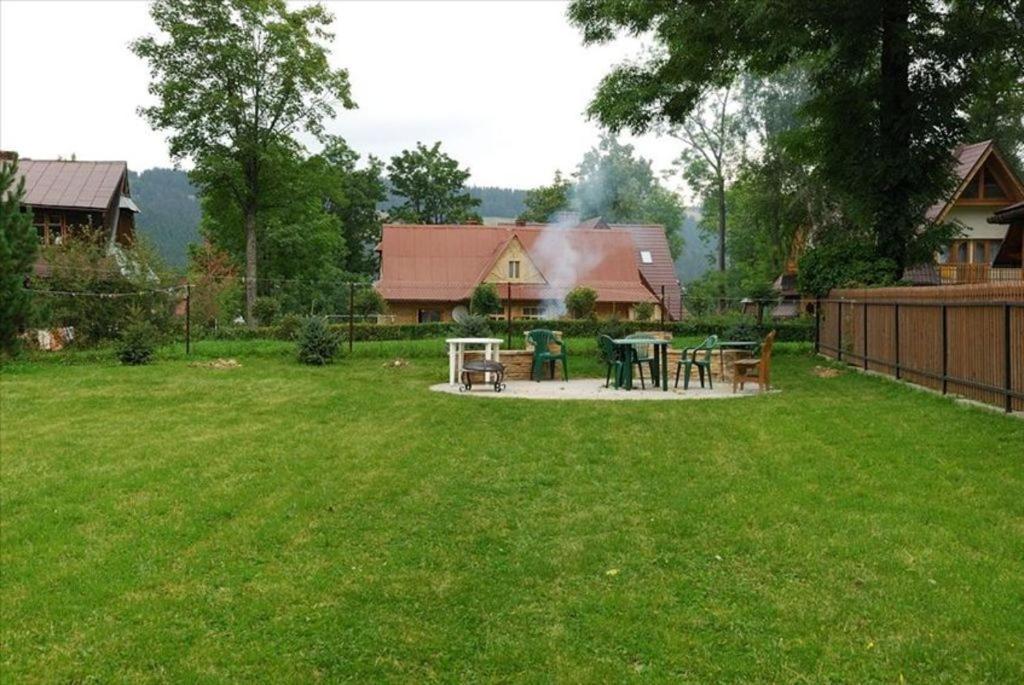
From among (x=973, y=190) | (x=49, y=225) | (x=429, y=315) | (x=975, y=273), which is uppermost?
(x=973, y=190)

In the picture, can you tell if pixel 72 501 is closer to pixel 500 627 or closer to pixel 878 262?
pixel 500 627

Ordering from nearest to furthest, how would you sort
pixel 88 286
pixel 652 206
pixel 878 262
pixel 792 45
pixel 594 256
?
pixel 792 45, pixel 878 262, pixel 88 286, pixel 594 256, pixel 652 206

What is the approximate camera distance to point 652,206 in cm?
7219

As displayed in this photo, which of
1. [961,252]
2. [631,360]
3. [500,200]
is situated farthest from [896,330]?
[500,200]

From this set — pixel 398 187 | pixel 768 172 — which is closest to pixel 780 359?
pixel 768 172

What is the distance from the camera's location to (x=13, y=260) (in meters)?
14.4

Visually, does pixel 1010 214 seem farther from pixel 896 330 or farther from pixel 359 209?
pixel 359 209

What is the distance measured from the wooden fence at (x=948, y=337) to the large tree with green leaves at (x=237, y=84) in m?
26.7

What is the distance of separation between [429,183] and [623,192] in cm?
1656

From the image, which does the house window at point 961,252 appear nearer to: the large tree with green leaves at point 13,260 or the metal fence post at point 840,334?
the metal fence post at point 840,334

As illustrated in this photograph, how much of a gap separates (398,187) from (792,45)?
4403cm

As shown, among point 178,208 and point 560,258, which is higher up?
point 178,208

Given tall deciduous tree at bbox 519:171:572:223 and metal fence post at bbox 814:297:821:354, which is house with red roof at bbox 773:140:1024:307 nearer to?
metal fence post at bbox 814:297:821:354

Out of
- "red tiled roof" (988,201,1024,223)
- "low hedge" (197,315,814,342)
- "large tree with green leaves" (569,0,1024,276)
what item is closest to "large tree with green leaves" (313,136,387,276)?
"low hedge" (197,315,814,342)
